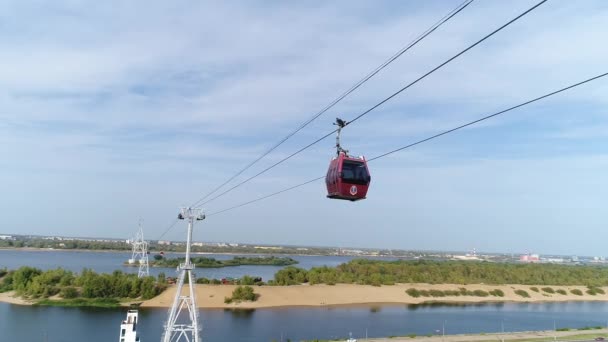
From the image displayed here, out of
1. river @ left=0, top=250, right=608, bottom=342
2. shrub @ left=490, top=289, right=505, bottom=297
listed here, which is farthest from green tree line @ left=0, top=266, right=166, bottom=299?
shrub @ left=490, top=289, right=505, bottom=297

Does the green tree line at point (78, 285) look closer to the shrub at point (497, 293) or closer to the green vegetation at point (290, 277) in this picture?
the green vegetation at point (290, 277)

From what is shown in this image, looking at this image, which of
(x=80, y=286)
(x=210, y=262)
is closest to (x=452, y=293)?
(x=80, y=286)

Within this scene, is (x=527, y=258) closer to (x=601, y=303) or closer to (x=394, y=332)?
(x=601, y=303)

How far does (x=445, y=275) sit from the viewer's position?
5562 cm

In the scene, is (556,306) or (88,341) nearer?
(88,341)

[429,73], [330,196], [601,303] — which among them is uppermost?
[429,73]

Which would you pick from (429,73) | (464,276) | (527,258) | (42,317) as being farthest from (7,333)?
(527,258)

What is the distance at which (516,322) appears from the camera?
36.2 m

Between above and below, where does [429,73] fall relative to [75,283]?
above

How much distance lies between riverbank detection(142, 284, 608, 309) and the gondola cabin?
104 feet

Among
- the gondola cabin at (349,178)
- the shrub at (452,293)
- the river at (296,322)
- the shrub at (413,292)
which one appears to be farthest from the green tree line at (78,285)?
the gondola cabin at (349,178)

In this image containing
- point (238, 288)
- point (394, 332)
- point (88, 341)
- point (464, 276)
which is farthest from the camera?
point (464, 276)

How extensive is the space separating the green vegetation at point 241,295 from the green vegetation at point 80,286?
246 inches

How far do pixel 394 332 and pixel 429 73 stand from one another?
2713 cm
